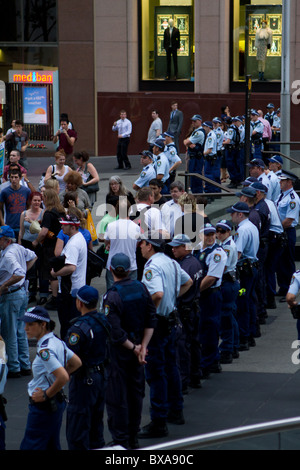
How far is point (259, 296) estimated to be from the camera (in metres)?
12.8

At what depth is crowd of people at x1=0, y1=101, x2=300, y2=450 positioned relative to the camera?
755 cm

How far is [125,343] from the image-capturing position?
26.6 ft

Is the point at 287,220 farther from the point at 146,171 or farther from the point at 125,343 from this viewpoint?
the point at 125,343

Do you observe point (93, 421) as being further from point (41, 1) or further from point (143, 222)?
point (41, 1)

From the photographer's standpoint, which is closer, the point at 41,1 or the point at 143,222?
the point at 143,222

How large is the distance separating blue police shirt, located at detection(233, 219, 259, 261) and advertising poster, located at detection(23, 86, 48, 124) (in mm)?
18118

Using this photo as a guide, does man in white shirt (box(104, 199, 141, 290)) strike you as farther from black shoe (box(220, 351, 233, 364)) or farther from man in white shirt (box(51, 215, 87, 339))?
black shoe (box(220, 351, 233, 364))

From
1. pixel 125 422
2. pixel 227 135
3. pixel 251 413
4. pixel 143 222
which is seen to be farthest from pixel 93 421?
pixel 227 135

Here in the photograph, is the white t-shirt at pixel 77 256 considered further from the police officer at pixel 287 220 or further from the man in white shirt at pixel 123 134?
the man in white shirt at pixel 123 134

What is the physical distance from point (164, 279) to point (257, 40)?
21.3 metres

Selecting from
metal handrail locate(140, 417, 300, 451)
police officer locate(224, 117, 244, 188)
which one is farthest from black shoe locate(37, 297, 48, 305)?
metal handrail locate(140, 417, 300, 451)

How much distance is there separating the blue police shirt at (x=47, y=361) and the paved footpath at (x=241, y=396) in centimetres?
140

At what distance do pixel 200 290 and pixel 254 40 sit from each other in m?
19.9

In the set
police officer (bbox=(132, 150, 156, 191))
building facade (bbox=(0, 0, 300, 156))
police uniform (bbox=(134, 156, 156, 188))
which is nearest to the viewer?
police officer (bbox=(132, 150, 156, 191))
